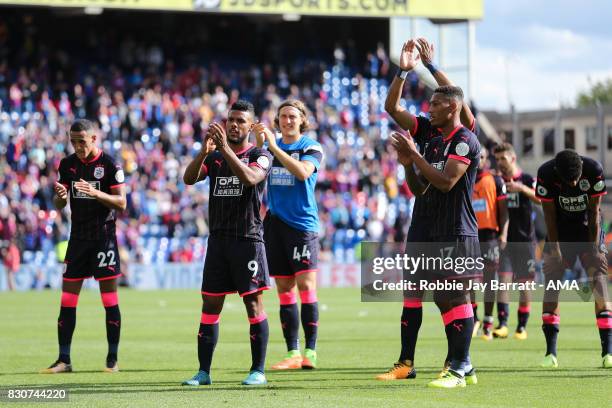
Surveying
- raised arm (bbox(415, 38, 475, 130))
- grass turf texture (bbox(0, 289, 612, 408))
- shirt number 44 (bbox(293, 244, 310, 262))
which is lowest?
grass turf texture (bbox(0, 289, 612, 408))

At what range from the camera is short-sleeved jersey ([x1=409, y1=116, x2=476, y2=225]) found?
9.96 meters

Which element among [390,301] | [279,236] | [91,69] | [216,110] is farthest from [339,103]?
[279,236]

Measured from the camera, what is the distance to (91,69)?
134 ft

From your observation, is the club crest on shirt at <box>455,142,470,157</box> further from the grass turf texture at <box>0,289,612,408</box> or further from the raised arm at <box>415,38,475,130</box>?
the grass turf texture at <box>0,289,612,408</box>

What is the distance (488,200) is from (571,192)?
4161mm

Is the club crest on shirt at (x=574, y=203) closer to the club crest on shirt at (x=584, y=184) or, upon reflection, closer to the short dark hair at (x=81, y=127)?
the club crest on shirt at (x=584, y=184)

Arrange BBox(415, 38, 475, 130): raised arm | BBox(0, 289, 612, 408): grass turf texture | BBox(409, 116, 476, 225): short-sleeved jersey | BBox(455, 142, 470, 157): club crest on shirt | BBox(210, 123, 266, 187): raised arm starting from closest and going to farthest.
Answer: BBox(0, 289, 612, 408): grass turf texture, BBox(210, 123, 266, 187): raised arm, BBox(455, 142, 470, 157): club crest on shirt, BBox(409, 116, 476, 225): short-sleeved jersey, BBox(415, 38, 475, 130): raised arm

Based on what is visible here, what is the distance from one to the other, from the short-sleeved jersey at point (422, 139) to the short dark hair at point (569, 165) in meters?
1.36

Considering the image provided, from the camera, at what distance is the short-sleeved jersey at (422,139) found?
32.7ft

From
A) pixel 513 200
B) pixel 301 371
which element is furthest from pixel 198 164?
pixel 513 200

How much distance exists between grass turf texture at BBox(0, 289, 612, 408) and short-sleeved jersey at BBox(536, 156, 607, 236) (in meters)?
1.49

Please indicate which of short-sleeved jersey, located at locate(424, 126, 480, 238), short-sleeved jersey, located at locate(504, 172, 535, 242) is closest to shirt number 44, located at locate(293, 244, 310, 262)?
short-sleeved jersey, located at locate(424, 126, 480, 238)

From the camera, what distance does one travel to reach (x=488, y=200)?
15719mm

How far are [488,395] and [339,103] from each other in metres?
34.1
